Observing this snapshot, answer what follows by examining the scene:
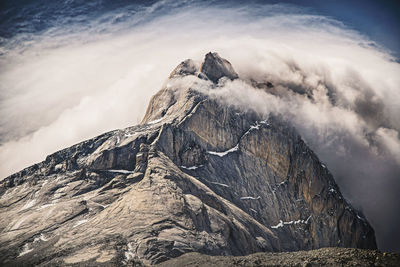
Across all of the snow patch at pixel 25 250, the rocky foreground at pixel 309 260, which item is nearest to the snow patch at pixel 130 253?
the rocky foreground at pixel 309 260

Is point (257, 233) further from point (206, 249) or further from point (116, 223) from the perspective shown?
point (116, 223)

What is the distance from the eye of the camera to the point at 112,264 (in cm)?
13325

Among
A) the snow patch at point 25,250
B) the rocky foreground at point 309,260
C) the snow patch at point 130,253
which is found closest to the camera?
the rocky foreground at point 309,260

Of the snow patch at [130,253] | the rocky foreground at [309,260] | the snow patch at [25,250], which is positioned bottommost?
the snow patch at [25,250]

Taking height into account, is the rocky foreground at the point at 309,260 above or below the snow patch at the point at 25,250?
above

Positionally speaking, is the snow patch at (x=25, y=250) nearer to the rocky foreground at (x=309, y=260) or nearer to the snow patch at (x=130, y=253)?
the snow patch at (x=130, y=253)

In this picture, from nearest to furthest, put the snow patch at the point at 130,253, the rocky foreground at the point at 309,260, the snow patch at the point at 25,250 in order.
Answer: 1. the rocky foreground at the point at 309,260
2. the snow patch at the point at 130,253
3. the snow patch at the point at 25,250

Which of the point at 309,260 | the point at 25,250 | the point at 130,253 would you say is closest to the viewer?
the point at 309,260

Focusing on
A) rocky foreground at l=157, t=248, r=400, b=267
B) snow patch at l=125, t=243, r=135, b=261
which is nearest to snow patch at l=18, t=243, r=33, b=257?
snow patch at l=125, t=243, r=135, b=261

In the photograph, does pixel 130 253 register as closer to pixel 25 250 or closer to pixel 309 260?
pixel 25 250

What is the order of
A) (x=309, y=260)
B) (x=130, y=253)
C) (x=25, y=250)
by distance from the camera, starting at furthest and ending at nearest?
1. (x=25, y=250)
2. (x=130, y=253)
3. (x=309, y=260)

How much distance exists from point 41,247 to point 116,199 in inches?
1737

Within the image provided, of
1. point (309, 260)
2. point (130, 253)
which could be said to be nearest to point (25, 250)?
point (130, 253)

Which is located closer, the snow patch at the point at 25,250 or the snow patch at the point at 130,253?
the snow patch at the point at 130,253
